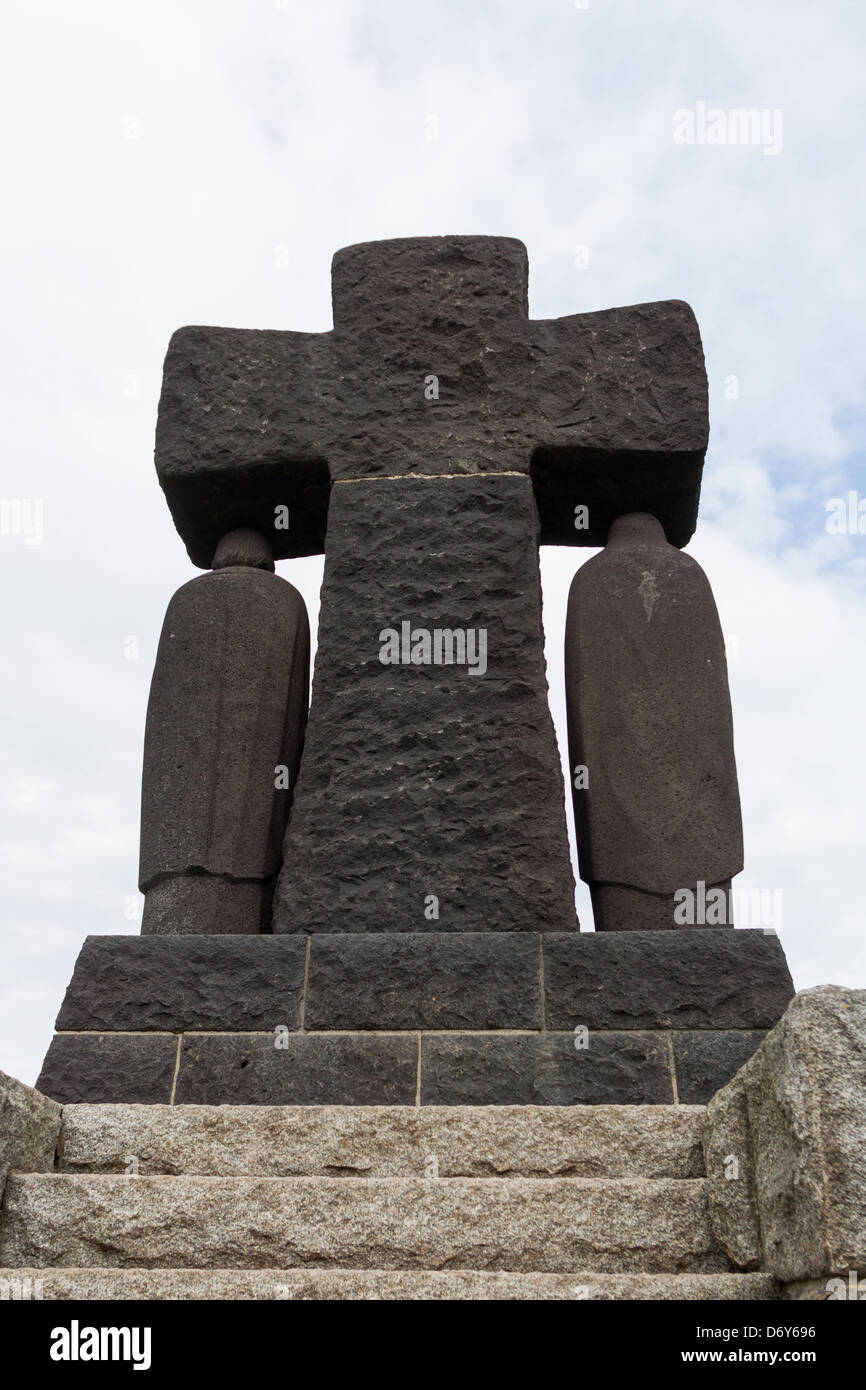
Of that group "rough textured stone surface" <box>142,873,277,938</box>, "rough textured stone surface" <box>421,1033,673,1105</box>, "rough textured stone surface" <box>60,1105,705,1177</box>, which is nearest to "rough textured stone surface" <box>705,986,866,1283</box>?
"rough textured stone surface" <box>60,1105,705,1177</box>

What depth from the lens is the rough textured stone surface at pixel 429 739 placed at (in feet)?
14.3

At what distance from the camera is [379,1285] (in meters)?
2.60

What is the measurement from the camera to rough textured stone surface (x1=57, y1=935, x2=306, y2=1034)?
4.00 meters

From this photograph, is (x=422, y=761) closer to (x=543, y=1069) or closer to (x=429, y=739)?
(x=429, y=739)

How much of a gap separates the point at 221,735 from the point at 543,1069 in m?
1.63

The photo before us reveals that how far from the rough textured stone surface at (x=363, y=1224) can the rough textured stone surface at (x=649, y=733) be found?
1541mm

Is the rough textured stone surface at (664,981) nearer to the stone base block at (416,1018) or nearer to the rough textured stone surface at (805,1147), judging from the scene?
the stone base block at (416,1018)

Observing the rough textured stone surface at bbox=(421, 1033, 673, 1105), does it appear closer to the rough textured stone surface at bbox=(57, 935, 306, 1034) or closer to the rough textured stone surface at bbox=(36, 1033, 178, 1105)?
the rough textured stone surface at bbox=(57, 935, 306, 1034)

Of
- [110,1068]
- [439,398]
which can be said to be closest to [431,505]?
[439,398]

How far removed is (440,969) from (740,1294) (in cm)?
156

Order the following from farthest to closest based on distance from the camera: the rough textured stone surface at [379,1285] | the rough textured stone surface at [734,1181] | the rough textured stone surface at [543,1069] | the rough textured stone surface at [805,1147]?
the rough textured stone surface at [543,1069], the rough textured stone surface at [734,1181], the rough textured stone surface at [379,1285], the rough textured stone surface at [805,1147]

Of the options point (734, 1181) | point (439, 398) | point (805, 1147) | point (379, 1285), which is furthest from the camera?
point (439, 398)

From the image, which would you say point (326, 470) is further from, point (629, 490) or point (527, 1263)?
point (527, 1263)

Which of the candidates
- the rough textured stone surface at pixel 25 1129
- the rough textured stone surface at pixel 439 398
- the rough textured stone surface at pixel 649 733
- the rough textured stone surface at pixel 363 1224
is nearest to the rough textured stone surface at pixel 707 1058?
the rough textured stone surface at pixel 649 733
